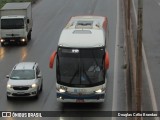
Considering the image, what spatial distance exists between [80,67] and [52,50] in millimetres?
14166

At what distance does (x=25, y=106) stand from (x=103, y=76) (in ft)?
13.9

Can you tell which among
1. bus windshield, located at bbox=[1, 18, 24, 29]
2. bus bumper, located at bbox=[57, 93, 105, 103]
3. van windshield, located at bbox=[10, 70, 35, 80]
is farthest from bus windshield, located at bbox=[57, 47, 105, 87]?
bus windshield, located at bbox=[1, 18, 24, 29]

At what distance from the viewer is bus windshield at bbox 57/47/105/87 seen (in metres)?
22.9

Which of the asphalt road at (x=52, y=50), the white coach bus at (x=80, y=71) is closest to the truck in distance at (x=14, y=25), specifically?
the asphalt road at (x=52, y=50)

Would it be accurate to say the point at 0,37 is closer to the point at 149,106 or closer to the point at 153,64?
the point at 153,64

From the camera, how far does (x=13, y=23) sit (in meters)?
39.0

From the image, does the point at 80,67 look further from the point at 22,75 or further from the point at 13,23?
the point at 13,23

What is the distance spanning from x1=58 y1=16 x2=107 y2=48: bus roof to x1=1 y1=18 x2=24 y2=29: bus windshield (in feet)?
39.7

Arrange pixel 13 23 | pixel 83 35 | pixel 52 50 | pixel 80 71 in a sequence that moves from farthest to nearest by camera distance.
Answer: pixel 13 23 → pixel 52 50 → pixel 83 35 → pixel 80 71

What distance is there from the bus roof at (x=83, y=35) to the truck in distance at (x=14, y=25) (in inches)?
479

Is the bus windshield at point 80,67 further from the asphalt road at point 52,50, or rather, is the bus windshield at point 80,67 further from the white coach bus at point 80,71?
the asphalt road at point 52,50

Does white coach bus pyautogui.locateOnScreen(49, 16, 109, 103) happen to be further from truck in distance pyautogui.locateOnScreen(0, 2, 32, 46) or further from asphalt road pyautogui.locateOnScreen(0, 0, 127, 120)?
truck in distance pyautogui.locateOnScreen(0, 2, 32, 46)

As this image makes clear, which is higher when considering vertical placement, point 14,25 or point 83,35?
point 83,35

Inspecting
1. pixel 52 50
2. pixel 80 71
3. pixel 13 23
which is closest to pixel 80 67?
pixel 80 71
